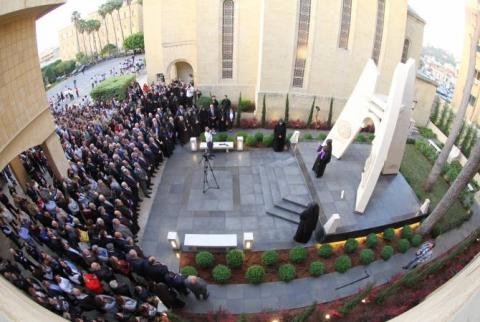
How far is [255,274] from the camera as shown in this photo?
9.44 metres

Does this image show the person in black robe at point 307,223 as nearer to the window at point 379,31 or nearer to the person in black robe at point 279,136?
the person in black robe at point 279,136

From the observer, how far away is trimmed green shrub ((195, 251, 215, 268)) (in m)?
9.81

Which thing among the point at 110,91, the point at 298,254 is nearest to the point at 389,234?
the point at 298,254

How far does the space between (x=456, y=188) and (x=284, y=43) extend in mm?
12025

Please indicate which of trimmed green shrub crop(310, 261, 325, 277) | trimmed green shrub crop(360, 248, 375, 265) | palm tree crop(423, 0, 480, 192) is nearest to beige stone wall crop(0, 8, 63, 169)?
trimmed green shrub crop(310, 261, 325, 277)

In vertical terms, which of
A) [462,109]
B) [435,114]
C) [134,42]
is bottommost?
[435,114]

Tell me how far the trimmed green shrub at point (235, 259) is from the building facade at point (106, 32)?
62.9 m

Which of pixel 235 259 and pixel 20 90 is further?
pixel 20 90

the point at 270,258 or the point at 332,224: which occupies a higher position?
the point at 332,224

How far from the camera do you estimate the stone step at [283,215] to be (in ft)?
39.1

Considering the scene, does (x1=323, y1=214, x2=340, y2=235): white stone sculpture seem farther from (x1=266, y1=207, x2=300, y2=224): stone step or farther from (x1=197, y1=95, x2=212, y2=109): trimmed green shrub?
(x1=197, y1=95, x2=212, y2=109): trimmed green shrub

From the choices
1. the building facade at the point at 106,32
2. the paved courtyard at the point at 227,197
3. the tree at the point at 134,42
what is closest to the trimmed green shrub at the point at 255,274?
the paved courtyard at the point at 227,197

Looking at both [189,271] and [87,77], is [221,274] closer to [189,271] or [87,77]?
[189,271]

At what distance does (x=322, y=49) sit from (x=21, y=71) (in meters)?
14.9
